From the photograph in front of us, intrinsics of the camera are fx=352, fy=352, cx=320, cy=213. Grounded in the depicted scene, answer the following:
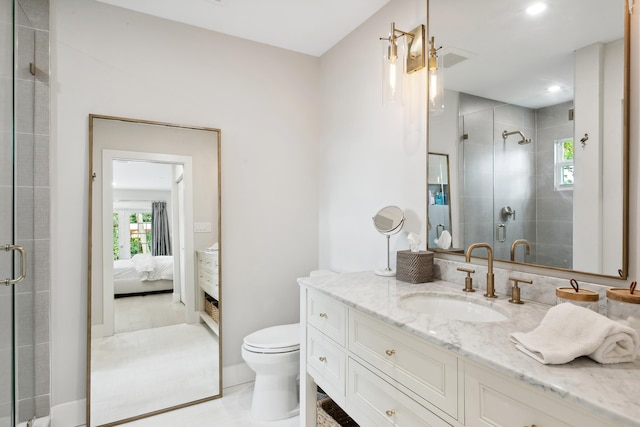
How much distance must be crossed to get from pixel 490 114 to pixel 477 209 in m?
0.45

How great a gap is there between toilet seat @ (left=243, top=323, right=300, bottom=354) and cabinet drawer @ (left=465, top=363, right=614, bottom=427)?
134 centimetres

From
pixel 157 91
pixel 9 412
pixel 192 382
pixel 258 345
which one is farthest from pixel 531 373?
pixel 157 91

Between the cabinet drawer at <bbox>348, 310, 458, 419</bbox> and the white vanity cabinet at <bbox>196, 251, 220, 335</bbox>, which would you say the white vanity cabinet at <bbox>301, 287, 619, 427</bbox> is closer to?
the cabinet drawer at <bbox>348, 310, 458, 419</bbox>

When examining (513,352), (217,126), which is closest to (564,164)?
(513,352)

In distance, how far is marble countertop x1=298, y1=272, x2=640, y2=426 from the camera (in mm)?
688

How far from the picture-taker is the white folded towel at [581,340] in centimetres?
82

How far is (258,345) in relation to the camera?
7.00ft

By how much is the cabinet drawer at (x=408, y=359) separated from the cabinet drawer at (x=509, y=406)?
56 millimetres

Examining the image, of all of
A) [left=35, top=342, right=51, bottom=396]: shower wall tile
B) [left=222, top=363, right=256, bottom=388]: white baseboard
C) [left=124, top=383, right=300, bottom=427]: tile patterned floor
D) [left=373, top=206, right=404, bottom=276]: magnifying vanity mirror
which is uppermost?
[left=373, top=206, right=404, bottom=276]: magnifying vanity mirror

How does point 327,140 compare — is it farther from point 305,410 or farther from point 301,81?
point 305,410

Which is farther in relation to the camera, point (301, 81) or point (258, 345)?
point (301, 81)

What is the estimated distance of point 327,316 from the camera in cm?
162

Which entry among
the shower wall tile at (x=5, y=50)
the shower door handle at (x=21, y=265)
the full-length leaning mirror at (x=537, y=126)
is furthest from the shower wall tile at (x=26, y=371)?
the full-length leaning mirror at (x=537, y=126)

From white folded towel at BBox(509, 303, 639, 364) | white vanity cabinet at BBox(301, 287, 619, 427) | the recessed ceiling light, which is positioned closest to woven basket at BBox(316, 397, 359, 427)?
white vanity cabinet at BBox(301, 287, 619, 427)
